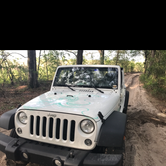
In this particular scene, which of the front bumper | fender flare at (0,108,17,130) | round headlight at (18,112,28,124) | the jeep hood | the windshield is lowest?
the front bumper

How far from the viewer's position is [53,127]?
2.18 meters

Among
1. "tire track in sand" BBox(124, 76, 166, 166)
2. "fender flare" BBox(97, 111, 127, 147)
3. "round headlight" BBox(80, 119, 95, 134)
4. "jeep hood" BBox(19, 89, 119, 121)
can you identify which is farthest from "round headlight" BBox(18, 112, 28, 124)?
"tire track in sand" BBox(124, 76, 166, 166)

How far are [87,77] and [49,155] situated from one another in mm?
2139

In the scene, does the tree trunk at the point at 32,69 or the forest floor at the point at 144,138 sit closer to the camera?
the forest floor at the point at 144,138

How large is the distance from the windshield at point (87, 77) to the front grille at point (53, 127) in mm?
1592

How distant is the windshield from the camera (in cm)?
361

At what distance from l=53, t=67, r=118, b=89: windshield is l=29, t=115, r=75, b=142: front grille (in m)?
1.59

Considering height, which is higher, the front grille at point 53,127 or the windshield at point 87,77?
the windshield at point 87,77

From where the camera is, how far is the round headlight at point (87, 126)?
2.10 metres

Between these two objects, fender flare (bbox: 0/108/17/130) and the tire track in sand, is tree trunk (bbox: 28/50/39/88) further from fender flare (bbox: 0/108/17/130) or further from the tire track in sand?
fender flare (bbox: 0/108/17/130)

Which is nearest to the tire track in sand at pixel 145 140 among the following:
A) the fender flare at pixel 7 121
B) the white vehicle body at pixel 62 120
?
the white vehicle body at pixel 62 120

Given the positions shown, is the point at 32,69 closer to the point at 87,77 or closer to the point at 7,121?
the point at 87,77

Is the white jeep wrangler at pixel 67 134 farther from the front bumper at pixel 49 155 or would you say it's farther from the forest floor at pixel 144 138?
the forest floor at pixel 144 138
